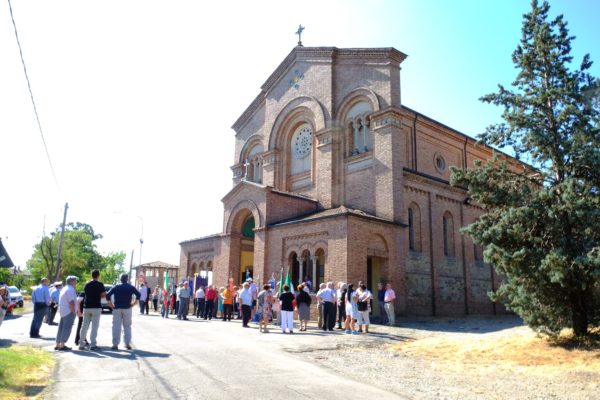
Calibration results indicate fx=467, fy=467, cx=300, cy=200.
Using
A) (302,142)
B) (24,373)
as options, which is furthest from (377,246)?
(24,373)

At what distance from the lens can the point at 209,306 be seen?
21.6 m

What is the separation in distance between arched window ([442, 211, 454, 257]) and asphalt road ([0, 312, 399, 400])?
14.1 m

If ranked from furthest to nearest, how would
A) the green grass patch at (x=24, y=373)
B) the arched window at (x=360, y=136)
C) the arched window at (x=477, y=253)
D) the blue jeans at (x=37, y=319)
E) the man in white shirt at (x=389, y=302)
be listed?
1. the arched window at (x=477, y=253)
2. the arched window at (x=360, y=136)
3. the man in white shirt at (x=389, y=302)
4. the blue jeans at (x=37, y=319)
5. the green grass patch at (x=24, y=373)

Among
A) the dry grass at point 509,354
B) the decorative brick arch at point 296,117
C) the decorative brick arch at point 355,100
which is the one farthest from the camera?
the decorative brick arch at point 296,117

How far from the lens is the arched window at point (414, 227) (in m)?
23.5

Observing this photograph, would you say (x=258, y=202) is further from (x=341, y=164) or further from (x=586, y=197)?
(x=586, y=197)

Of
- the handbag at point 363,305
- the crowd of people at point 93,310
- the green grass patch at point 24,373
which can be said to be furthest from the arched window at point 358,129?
the green grass patch at point 24,373

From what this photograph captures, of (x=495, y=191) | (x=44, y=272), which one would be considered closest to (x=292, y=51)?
(x=495, y=191)

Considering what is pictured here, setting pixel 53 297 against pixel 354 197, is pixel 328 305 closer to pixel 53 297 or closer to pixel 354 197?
pixel 354 197

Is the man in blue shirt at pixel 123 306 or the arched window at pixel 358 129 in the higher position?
the arched window at pixel 358 129

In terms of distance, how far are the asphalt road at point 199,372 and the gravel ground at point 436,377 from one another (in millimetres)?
445

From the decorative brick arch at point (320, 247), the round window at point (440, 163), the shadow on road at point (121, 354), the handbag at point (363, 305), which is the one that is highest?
the round window at point (440, 163)

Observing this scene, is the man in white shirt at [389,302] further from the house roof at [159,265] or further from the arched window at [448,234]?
the house roof at [159,265]

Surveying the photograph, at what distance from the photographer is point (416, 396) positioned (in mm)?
7129
